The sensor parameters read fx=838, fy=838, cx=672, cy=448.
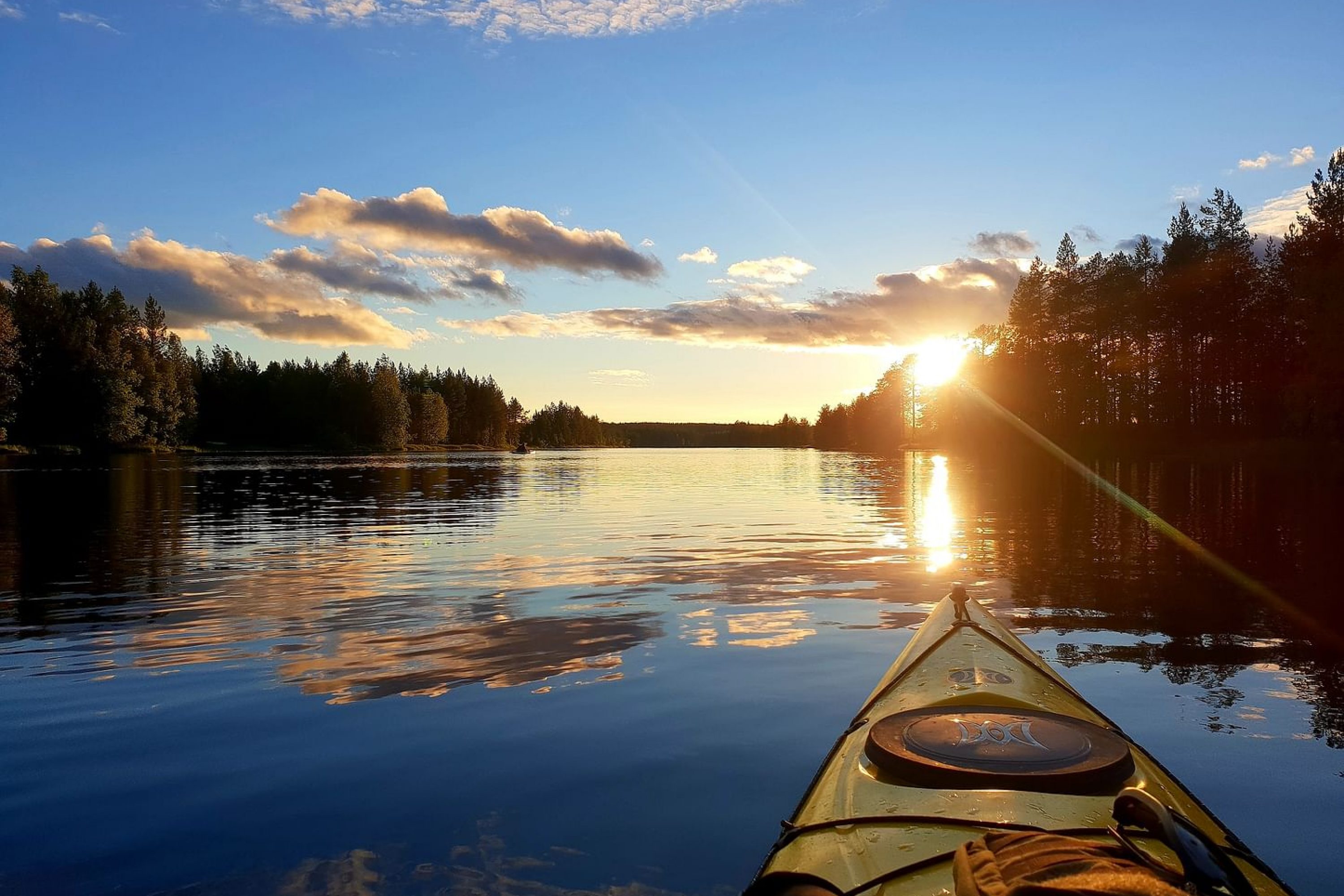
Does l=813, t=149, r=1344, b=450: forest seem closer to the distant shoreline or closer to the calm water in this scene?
the distant shoreline

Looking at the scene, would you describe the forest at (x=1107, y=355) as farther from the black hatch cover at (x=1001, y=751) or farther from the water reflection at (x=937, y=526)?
the black hatch cover at (x=1001, y=751)

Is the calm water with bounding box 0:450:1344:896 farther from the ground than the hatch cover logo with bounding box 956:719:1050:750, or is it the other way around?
the hatch cover logo with bounding box 956:719:1050:750

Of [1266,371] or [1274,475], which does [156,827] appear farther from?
[1266,371]

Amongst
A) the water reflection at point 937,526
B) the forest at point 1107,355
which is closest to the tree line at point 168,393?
the forest at point 1107,355

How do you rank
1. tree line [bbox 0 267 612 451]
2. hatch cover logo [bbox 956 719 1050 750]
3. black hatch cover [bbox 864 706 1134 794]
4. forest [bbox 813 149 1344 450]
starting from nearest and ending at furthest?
black hatch cover [bbox 864 706 1134 794]
hatch cover logo [bbox 956 719 1050 750]
forest [bbox 813 149 1344 450]
tree line [bbox 0 267 612 451]

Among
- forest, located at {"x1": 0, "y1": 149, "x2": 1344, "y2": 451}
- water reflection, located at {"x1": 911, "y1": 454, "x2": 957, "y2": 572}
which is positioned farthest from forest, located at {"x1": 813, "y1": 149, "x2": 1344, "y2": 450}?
water reflection, located at {"x1": 911, "y1": 454, "x2": 957, "y2": 572}

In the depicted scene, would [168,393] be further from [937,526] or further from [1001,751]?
[1001,751]

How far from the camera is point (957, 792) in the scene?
4.04 m

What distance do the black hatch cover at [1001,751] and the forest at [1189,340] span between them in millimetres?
49722

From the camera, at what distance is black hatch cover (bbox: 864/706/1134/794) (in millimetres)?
4078

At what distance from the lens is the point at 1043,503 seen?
30828mm

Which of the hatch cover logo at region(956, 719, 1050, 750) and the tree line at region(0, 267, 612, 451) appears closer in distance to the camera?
the hatch cover logo at region(956, 719, 1050, 750)

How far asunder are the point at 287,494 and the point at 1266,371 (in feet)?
212

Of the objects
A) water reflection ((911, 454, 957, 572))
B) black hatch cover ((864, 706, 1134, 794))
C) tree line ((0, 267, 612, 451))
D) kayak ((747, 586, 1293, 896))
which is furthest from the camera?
tree line ((0, 267, 612, 451))
